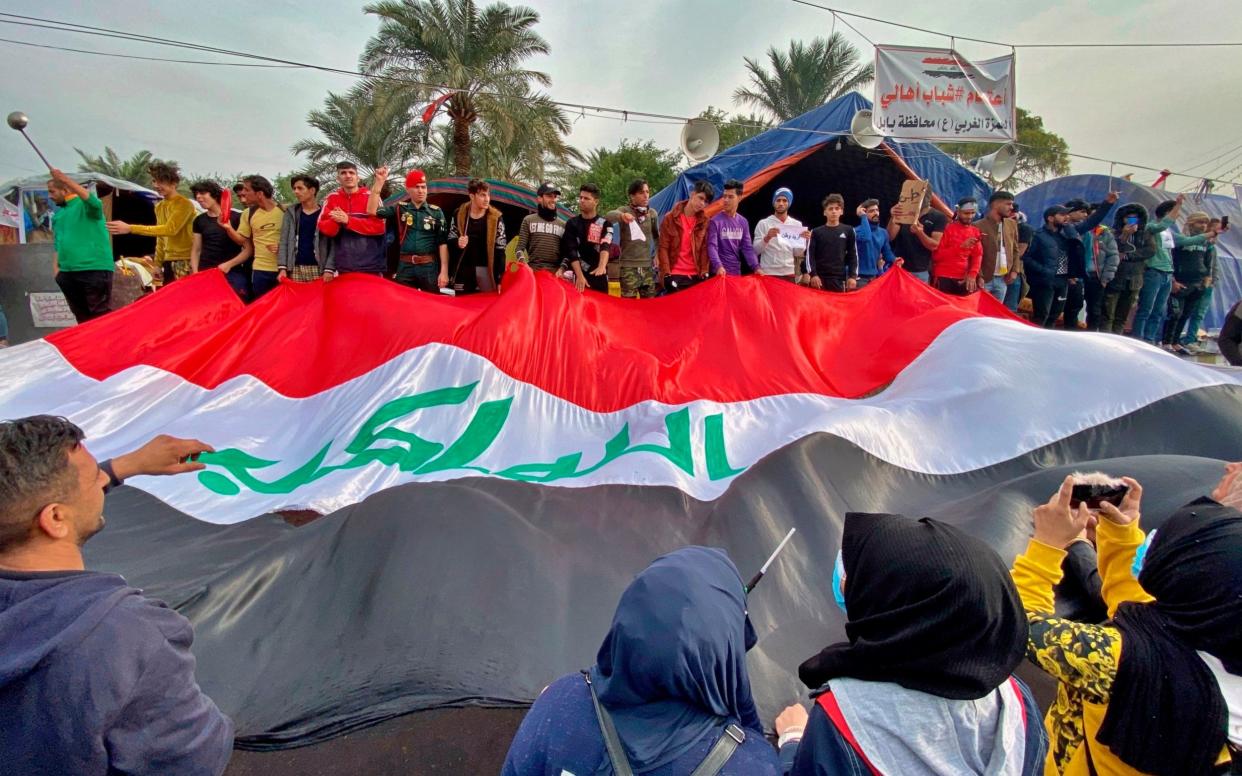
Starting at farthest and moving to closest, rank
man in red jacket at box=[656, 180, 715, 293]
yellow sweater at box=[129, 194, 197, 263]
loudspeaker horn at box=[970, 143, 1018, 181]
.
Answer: loudspeaker horn at box=[970, 143, 1018, 181], man in red jacket at box=[656, 180, 715, 293], yellow sweater at box=[129, 194, 197, 263]

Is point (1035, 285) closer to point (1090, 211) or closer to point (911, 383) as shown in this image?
point (1090, 211)

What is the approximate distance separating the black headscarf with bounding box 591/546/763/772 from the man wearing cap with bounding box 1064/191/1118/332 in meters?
9.50

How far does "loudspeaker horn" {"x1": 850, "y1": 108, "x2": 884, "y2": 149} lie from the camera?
1148cm

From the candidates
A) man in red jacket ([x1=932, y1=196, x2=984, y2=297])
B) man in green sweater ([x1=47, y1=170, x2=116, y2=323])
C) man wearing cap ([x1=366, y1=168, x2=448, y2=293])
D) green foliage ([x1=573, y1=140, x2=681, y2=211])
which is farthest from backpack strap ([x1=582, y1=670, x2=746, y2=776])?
green foliage ([x1=573, y1=140, x2=681, y2=211])

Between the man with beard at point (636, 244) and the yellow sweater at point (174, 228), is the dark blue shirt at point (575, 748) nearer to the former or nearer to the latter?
the man with beard at point (636, 244)

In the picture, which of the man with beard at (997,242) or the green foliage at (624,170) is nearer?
the man with beard at (997,242)

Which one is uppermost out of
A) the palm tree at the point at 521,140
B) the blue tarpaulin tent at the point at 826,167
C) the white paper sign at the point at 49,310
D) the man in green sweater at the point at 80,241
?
the palm tree at the point at 521,140

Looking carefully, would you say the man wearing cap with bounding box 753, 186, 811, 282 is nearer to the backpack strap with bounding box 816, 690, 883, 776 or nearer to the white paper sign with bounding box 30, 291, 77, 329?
the backpack strap with bounding box 816, 690, 883, 776

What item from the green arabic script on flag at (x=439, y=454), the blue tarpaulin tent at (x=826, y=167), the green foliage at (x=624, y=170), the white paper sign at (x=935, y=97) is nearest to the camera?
the green arabic script on flag at (x=439, y=454)

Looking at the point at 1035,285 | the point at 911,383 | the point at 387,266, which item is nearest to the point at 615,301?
the point at 911,383

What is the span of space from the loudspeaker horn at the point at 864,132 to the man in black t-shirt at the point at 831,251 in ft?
16.8

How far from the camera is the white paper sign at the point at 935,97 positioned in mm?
→ 10219

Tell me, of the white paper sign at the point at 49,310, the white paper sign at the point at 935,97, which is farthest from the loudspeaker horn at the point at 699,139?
the white paper sign at the point at 49,310

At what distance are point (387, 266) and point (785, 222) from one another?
4368 millimetres
